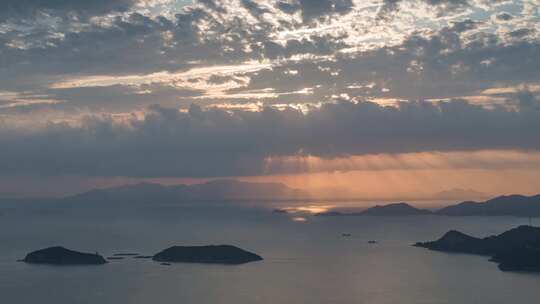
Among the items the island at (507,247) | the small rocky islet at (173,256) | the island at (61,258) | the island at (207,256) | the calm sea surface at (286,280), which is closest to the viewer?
the calm sea surface at (286,280)

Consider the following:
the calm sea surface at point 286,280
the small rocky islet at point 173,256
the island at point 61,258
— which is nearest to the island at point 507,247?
the calm sea surface at point 286,280

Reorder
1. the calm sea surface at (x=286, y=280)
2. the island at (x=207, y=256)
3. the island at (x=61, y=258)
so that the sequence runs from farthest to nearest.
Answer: the island at (x=207, y=256), the island at (x=61, y=258), the calm sea surface at (x=286, y=280)

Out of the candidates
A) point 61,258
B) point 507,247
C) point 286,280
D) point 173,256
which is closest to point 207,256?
point 173,256

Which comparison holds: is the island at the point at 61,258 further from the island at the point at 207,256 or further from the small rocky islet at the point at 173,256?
the island at the point at 207,256

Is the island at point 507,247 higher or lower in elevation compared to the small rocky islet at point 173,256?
higher

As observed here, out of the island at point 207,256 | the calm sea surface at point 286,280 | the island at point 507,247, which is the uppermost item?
the island at point 507,247

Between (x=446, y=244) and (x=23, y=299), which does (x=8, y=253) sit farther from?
(x=446, y=244)

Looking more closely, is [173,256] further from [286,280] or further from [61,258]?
[286,280]

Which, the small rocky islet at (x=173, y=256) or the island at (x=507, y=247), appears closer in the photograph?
the island at (x=507, y=247)

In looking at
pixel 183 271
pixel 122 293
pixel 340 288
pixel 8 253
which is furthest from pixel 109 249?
pixel 340 288
